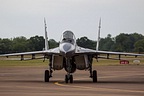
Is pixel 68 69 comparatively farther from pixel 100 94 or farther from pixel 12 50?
pixel 12 50

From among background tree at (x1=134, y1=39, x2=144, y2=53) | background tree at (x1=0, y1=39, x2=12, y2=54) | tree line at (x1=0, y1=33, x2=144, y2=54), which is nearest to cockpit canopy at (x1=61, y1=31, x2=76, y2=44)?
tree line at (x1=0, y1=33, x2=144, y2=54)

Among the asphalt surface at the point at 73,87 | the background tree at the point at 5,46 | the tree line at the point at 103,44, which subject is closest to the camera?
the asphalt surface at the point at 73,87

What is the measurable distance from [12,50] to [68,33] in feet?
234

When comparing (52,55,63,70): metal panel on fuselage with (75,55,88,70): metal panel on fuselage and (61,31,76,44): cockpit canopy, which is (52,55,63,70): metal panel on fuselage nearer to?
(75,55,88,70): metal panel on fuselage

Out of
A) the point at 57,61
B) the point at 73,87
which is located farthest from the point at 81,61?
the point at 73,87

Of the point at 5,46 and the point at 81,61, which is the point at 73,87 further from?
the point at 5,46

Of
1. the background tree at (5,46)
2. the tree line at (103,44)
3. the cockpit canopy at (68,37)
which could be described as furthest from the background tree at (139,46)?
the cockpit canopy at (68,37)

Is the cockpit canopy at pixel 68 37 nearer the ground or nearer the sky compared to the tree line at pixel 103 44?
nearer the ground

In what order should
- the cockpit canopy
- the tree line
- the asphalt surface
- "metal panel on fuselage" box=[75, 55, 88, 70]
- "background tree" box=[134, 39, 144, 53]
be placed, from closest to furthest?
the asphalt surface, the cockpit canopy, "metal panel on fuselage" box=[75, 55, 88, 70], the tree line, "background tree" box=[134, 39, 144, 53]

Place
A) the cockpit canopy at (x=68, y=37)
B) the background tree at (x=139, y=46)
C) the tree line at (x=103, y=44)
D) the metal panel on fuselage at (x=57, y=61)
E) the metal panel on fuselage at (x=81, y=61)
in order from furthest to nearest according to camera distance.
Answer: the background tree at (x=139, y=46), the tree line at (x=103, y=44), the metal panel on fuselage at (x=81, y=61), the metal panel on fuselage at (x=57, y=61), the cockpit canopy at (x=68, y=37)

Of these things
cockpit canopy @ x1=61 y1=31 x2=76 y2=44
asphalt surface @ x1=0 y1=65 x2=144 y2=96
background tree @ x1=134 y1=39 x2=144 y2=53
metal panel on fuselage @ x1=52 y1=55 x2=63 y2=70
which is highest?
background tree @ x1=134 y1=39 x2=144 y2=53

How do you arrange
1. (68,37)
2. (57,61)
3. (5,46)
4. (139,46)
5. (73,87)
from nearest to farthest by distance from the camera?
1. (73,87)
2. (68,37)
3. (57,61)
4. (139,46)
5. (5,46)

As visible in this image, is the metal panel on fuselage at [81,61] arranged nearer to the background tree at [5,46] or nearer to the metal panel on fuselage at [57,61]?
the metal panel on fuselage at [57,61]

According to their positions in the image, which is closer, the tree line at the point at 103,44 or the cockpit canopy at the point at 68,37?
the cockpit canopy at the point at 68,37
